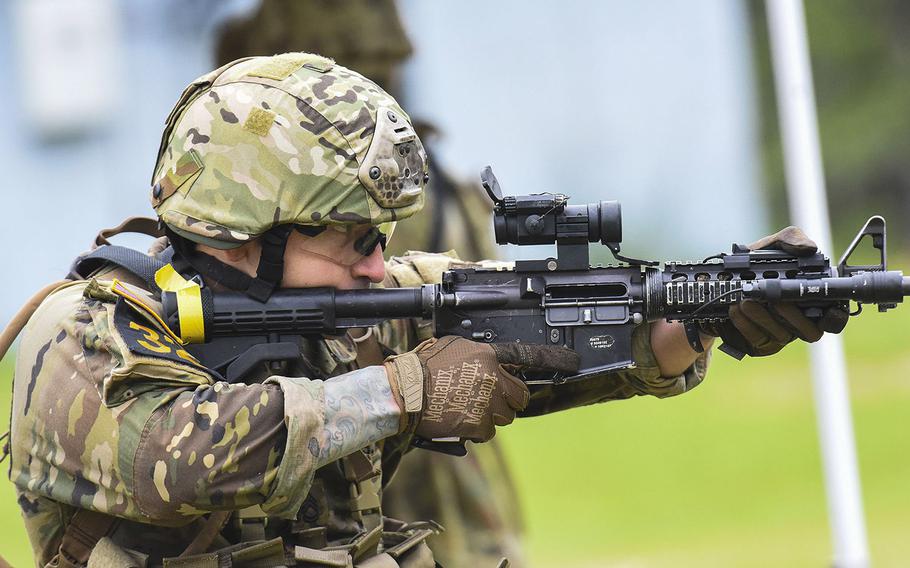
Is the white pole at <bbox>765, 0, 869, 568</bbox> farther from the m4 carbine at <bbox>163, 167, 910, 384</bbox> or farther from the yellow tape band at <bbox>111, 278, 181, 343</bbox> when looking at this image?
the yellow tape band at <bbox>111, 278, 181, 343</bbox>

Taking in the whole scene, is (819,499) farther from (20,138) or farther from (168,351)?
(168,351)

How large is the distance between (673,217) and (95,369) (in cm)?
829

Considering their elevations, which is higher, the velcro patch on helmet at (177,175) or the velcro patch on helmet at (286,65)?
the velcro patch on helmet at (286,65)

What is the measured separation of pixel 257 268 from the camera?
415cm

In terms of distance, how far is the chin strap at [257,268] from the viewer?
410 centimetres

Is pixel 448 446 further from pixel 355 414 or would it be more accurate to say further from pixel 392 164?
pixel 392 164

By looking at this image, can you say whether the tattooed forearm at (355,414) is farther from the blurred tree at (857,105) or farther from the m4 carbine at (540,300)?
the blurred tree at (857,105)

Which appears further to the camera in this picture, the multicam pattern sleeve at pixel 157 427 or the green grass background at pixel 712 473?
the green grass background at pixel 712 473

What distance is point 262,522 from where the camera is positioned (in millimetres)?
4109

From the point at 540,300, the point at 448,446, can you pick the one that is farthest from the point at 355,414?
the point at 540,300

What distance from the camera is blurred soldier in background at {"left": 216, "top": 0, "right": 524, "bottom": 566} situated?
7449 mm

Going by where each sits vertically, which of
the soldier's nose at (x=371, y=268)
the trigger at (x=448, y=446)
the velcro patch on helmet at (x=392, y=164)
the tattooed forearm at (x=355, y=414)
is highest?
the velcro patch on helmet at (x=392, y=164)

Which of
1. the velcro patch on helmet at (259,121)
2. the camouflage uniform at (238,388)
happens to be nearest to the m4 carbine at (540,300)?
the camouflage uniform at (238,388)

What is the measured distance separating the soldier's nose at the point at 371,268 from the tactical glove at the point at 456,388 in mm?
340
